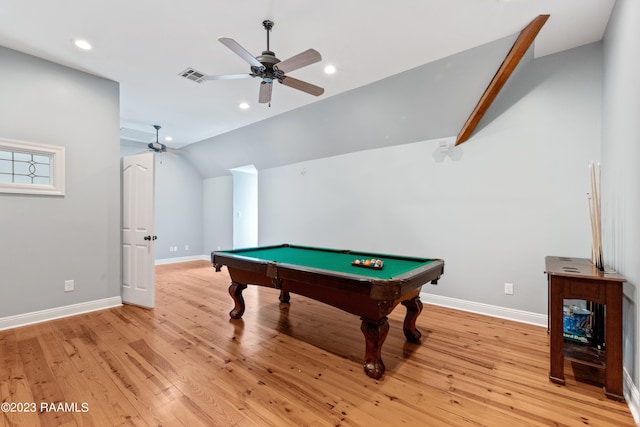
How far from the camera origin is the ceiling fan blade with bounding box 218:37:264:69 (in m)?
2.07

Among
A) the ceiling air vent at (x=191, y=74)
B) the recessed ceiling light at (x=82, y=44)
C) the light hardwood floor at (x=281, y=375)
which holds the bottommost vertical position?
the light hardwood floor at (x=281, y=375)

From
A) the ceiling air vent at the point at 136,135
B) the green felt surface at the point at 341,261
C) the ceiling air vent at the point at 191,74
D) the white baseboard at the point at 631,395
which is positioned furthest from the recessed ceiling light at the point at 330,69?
the ceiling air vent at the point at 136,135

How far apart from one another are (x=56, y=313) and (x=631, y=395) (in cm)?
539

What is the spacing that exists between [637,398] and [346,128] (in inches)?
159

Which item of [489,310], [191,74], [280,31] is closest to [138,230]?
[191,74]

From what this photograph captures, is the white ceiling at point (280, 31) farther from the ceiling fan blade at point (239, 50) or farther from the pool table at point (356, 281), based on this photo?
the pool table at point (356, 281)

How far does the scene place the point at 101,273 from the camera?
3760mm

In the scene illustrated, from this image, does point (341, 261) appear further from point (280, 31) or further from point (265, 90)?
point (280, 31)

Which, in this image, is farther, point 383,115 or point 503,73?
point 383,115

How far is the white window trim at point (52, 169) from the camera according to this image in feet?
10.2

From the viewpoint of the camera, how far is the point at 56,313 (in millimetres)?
3385

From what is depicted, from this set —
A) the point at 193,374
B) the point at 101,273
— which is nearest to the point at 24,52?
the point at 101,273

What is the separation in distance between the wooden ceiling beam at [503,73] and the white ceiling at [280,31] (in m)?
0.09

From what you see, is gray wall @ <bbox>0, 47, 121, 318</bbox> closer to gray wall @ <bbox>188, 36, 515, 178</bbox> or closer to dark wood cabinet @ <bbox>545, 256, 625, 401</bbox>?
gray wall @ <bbox>188, 36, 515, 178</bbox>
